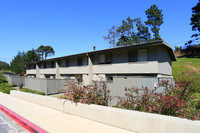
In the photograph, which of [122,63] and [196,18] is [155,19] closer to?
[196,18]

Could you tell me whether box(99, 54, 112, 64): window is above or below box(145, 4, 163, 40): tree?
below

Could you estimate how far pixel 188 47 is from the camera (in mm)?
49531

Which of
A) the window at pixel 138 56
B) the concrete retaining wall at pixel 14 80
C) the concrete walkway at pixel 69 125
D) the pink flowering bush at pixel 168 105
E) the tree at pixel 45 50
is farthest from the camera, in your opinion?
the tree at pixel 45 50

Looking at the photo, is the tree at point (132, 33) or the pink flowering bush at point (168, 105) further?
the tree at point (132, 33)

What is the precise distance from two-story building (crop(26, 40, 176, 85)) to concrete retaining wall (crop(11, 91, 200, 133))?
4674 millimetres

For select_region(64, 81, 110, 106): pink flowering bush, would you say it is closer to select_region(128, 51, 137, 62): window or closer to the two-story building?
the two-story building

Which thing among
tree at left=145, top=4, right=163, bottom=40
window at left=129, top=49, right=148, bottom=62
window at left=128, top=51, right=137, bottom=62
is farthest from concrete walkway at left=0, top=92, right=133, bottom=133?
tree at left=145, top=4, right=163, bottom=40

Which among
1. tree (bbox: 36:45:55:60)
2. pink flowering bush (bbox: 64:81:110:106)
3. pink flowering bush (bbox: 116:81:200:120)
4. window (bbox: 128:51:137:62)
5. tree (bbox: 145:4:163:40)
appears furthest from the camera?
tree (bbox: 36:45:55:60)

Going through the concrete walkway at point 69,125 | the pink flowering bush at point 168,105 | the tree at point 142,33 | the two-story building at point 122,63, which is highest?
the tree at point 142,33

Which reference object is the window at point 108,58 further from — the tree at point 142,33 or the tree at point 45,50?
the tree at point 45,50

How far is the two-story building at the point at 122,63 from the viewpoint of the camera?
1398cm

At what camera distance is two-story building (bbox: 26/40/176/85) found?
14.0 m

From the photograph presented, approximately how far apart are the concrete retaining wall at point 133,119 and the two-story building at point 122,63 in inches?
184

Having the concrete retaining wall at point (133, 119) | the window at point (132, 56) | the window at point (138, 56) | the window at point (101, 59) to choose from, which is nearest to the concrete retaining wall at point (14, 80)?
the window at point (101, 59)
